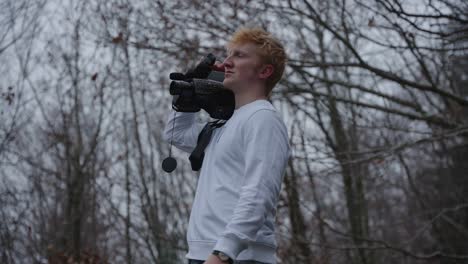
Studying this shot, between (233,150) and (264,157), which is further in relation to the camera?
(233,150)

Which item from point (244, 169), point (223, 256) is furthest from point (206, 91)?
point (223, 256)

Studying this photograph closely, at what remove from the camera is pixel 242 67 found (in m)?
2.30

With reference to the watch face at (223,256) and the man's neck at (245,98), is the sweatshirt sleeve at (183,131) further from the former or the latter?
the watch face at (223,256)

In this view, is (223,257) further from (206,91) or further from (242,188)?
(206,91)

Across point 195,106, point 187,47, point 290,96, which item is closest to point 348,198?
point 290,96

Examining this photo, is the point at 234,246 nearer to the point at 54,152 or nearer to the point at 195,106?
the point at 195,106

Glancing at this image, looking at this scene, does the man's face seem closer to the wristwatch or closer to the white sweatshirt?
the white sweatshirt

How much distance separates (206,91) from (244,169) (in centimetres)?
46

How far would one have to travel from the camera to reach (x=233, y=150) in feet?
7.11

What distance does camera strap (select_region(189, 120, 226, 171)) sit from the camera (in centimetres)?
236

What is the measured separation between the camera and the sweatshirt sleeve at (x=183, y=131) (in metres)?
2.59

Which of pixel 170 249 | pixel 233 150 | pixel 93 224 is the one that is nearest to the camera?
pixel 233 150

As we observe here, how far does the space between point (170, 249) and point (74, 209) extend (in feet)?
7.12

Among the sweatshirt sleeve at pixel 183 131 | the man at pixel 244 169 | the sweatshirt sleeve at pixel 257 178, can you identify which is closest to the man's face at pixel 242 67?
the man at pixel 244 169
